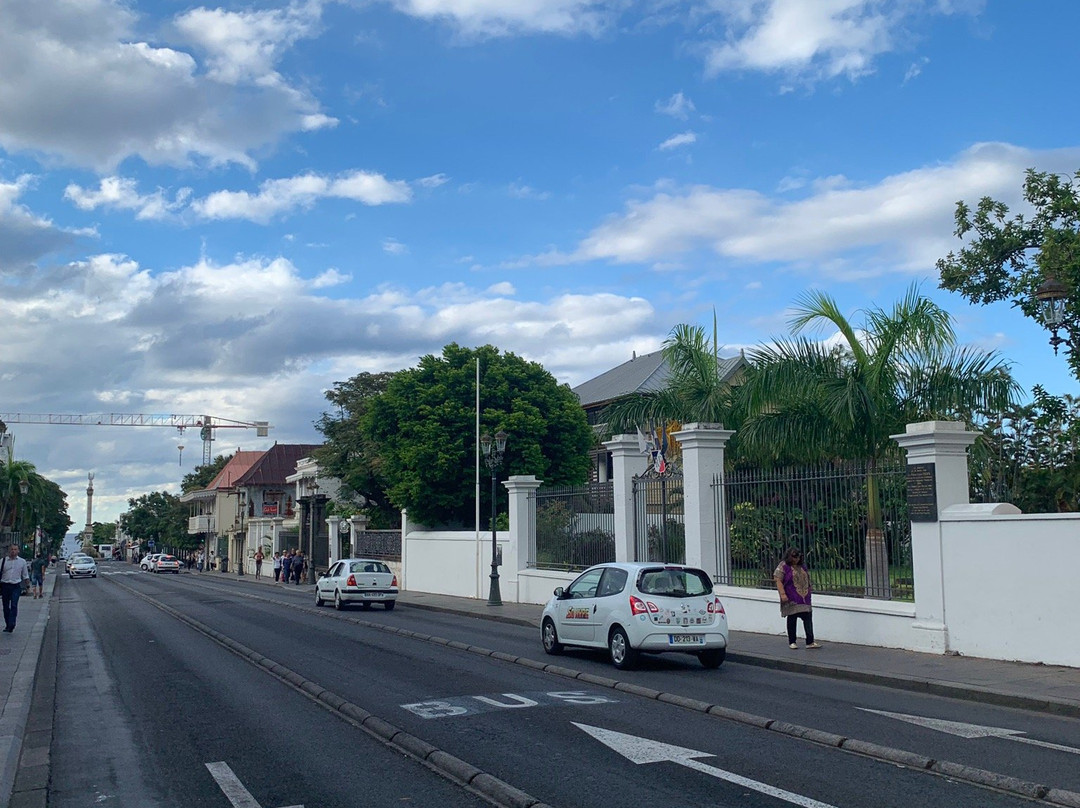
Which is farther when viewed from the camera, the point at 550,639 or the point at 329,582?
the point at 329,582

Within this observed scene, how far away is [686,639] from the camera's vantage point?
14.2 meters

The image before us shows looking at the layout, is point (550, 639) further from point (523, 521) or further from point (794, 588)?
point (523, 521)

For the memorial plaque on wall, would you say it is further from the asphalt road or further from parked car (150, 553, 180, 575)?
parked car (150, 553, 180, 575)

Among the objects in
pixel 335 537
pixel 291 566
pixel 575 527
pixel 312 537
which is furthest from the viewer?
pixel 312 537

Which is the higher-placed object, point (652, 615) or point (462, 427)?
point (462, 427)

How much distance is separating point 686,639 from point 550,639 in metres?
2.84

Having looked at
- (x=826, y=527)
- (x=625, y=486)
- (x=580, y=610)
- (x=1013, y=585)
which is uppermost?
(x=625, y=486)

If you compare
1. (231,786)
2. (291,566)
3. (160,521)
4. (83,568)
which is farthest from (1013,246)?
(160,521)

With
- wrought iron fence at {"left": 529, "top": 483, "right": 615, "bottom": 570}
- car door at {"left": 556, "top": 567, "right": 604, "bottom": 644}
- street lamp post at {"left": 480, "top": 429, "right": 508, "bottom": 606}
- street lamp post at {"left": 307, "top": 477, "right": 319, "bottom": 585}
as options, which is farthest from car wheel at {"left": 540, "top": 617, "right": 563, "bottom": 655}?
street lamp post at {"left": 307, "top": 477, "right": 319, "bottom": 585}

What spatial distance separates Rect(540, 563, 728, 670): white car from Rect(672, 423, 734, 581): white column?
15.3ft

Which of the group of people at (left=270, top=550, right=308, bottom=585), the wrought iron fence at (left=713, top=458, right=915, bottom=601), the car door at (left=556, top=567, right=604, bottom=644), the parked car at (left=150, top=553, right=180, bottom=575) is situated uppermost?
the wrought iron fence at (left=713, top=458, right=915, bottom=601)

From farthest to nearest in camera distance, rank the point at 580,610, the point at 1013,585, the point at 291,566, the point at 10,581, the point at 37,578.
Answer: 1. the point at 291,566
2. the point at 37,578
3. the point at 10,581
4. the point at 580,610
5. the point at 1013,585

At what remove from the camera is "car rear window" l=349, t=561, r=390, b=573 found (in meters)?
28.8

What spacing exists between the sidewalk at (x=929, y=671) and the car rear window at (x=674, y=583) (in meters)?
1.50
